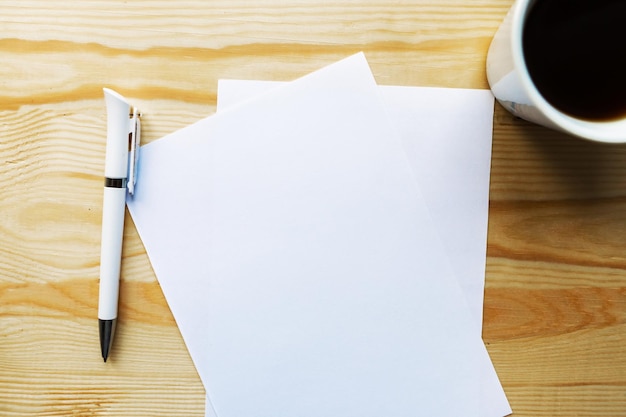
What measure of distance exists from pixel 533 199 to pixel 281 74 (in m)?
0.22

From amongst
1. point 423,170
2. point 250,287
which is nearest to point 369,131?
point 423,170

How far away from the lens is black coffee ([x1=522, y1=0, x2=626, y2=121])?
1.11 feet

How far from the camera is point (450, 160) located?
1.31 feet

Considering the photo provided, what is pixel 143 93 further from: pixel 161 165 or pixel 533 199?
pixel 533 199

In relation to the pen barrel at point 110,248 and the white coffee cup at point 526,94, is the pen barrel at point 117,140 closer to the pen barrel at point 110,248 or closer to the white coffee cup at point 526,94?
the pen barrel at point 110,248

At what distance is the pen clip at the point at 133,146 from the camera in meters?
0.40

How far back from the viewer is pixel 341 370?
0.41 m

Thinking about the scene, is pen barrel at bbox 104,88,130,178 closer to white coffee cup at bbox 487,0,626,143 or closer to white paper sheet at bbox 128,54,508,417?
white paper sheet at bbox 128,54,508,417

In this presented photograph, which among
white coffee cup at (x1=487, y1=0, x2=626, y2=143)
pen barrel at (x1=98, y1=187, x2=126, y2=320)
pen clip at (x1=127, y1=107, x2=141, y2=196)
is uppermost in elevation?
white coffee cup at (x1=487, y1=0, x2=626, y2=143)

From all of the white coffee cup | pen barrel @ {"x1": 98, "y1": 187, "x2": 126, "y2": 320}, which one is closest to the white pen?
pen barrel @ {"x1": 98, "y1": 187, "x2": 126, "y2": 320}

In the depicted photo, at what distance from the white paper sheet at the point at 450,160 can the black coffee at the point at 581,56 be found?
6 centimetres

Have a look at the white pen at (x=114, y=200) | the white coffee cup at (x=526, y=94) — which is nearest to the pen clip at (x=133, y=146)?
the white pen at (x=114, y=200)

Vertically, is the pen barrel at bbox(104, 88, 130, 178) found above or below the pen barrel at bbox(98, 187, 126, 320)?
above

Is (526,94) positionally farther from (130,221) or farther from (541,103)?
(130,221)
